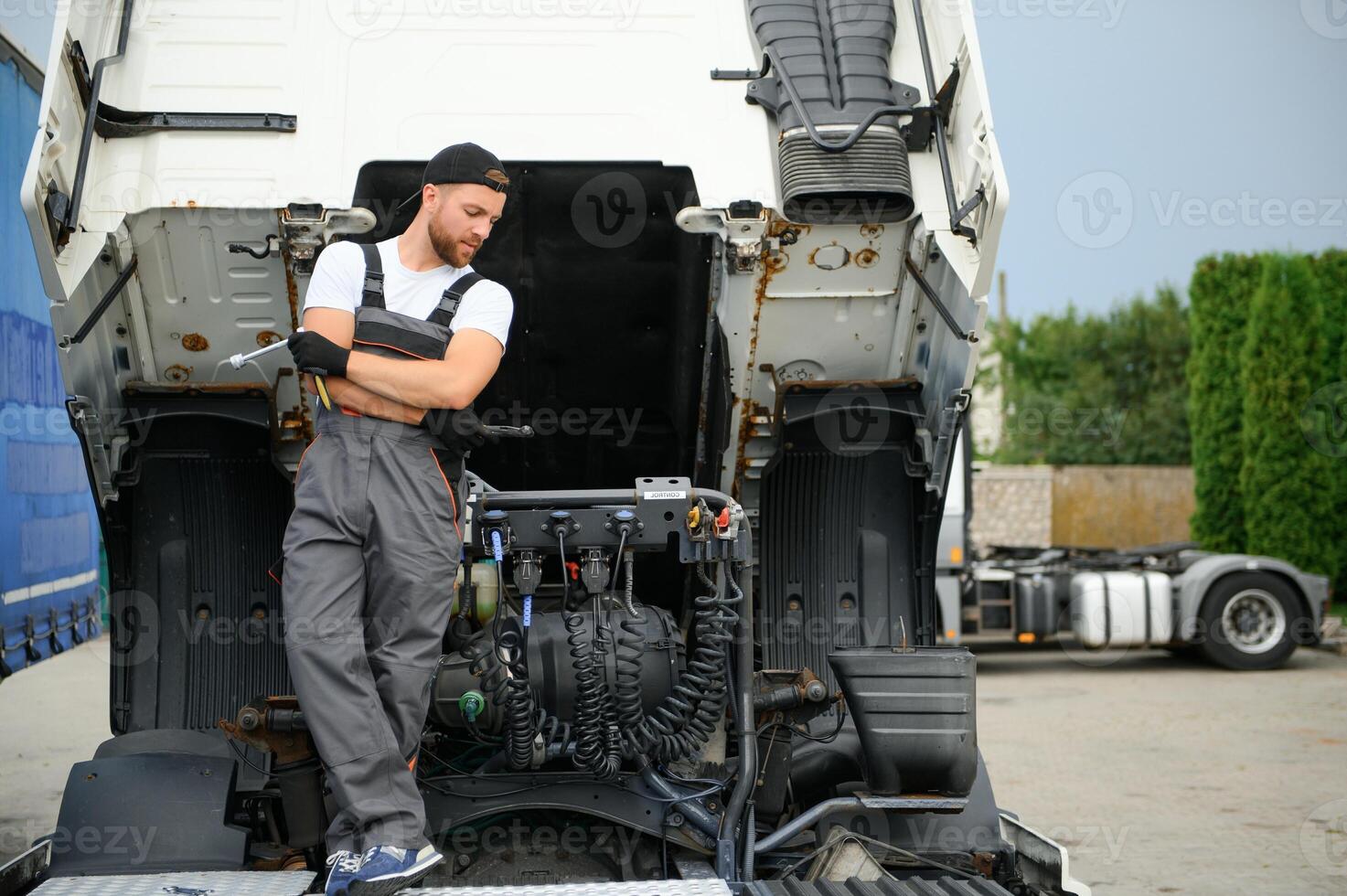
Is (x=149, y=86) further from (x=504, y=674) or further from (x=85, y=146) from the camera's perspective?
(x=504, y=674)

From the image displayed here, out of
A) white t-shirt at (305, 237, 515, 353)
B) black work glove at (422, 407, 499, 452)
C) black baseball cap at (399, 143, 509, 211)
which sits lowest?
black work glove at (422, 407, 499, 452)

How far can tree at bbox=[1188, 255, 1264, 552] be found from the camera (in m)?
18.2

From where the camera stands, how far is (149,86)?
3.86 m

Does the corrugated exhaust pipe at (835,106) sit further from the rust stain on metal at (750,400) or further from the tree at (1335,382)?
the tree at (1335,382)

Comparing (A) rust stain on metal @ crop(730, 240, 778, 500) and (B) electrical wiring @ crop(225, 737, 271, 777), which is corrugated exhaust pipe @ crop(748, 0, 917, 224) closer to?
(A) rust stain on metal @ crop(730, 240, 778, 500)

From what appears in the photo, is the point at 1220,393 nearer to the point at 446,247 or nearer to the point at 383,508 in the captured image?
the point at 446,247

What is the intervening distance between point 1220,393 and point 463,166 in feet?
56.2

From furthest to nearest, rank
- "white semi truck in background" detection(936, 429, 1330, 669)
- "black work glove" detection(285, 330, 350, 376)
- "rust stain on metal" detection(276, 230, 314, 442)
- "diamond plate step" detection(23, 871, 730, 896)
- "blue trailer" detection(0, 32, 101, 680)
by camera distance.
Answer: "white semi truck in background" detection(936, 429, 1330, 669) → "blue trailer" detection(0, 32, 101, 680) → "rust stain on metal" detection(276, 230, 314, 442) → "black work glove" detection(285, 330, 350, 376) → "diamond plate step" detection(23, 871, 730, 896)

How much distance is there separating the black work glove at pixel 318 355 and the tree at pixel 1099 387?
29.9 m

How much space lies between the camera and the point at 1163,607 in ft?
42.0

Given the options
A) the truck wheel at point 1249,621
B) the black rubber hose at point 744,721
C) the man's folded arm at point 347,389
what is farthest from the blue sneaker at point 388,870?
the truck wheel at point 1249,621

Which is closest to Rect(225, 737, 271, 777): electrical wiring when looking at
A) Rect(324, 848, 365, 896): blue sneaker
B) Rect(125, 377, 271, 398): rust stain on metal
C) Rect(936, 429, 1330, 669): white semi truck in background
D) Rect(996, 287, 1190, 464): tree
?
Rect(324, 848, 365, 896): blue sneaker

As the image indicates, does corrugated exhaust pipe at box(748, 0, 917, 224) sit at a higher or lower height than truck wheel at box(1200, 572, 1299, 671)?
higher

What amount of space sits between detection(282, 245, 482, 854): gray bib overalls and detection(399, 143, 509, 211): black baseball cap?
0.40 m
